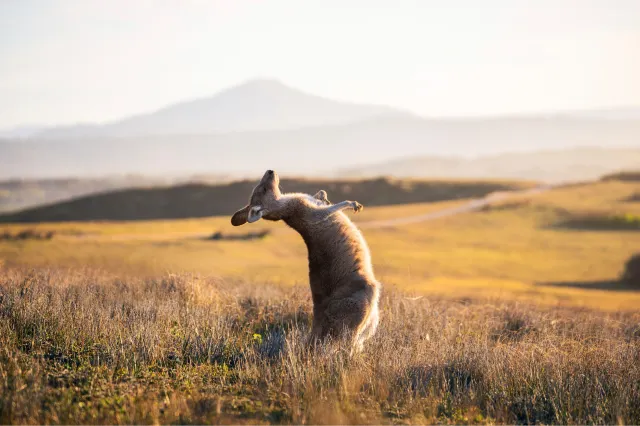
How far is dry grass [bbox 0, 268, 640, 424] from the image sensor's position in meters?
5.03

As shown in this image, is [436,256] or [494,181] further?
[494,181]

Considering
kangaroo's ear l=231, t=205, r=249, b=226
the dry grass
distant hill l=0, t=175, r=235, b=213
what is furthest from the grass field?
distant hill l=0, t=175, r=235, b=213

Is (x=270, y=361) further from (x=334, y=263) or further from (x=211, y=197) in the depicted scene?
(x=211, y=197)

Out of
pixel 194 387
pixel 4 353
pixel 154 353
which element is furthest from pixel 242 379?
pixel 4 353

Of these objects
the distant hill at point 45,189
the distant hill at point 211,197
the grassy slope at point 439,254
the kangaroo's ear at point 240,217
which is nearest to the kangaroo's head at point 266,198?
the kangaroo's ear at point 240,217

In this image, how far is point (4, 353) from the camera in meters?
5.98

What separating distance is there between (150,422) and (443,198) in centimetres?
7494

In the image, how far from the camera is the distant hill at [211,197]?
76.4 metres

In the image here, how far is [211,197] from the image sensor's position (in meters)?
83.7

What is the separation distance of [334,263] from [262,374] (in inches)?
52.1

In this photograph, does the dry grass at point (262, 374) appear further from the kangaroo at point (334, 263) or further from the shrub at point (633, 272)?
the shrub at point (633, 272)

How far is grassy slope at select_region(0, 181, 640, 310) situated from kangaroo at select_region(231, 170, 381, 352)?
10957 millimetres

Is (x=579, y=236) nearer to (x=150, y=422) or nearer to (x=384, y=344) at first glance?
(x=384, y=344)

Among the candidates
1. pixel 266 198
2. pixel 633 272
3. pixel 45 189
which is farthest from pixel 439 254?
pixel 45 189
